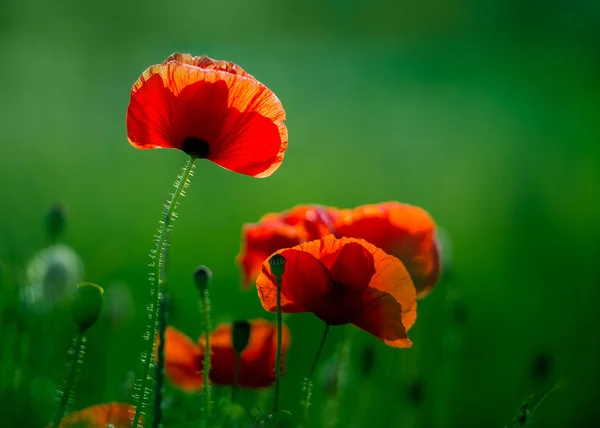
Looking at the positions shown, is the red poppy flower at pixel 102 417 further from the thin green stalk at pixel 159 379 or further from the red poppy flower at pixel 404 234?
the red poppy flower at pixel 404 234

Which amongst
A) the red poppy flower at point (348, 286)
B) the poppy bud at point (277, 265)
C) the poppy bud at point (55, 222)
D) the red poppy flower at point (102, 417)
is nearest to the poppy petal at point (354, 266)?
the red poppy flower at point (348, 286)

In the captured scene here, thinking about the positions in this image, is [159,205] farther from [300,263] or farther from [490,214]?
[300,263]

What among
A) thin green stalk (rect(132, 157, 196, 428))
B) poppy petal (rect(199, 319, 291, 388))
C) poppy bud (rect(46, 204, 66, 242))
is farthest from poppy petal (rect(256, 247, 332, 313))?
poppy bud (rect(46, 204, 66, 242))

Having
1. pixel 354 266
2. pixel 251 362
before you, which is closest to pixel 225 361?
pixel 251 362

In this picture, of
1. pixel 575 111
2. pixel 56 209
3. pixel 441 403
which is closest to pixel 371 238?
pixel 56 209

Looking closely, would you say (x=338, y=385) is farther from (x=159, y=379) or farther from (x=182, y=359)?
(x=159, y=379)
